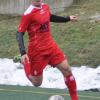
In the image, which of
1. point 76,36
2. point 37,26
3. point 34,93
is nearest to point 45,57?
point 37,26

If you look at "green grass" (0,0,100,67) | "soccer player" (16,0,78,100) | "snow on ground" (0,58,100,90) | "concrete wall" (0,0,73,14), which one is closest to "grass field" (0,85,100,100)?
"snow on ground" (0,58,100,90)

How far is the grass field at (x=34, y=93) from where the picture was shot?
1091 centimetres

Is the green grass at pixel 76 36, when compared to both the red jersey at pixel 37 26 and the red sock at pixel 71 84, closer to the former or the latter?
the red sock at pixel 71 84

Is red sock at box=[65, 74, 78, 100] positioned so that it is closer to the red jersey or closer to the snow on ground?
the red jersey

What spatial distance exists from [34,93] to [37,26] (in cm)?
249

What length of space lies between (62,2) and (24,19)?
10.5m

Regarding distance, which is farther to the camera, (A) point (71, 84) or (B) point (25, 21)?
(A) point (71, 84)

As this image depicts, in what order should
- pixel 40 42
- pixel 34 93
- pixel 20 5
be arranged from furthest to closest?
pixel 20 5 < pixel 34 93 < pixel 40 42

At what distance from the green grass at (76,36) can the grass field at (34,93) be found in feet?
8.93

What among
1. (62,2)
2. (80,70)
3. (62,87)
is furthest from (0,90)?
(62,2)

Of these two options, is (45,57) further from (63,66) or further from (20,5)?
(20,5)

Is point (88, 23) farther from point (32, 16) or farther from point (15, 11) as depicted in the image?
point (32, 16)

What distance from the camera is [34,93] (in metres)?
11.4

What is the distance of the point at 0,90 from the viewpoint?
11.8 metres
